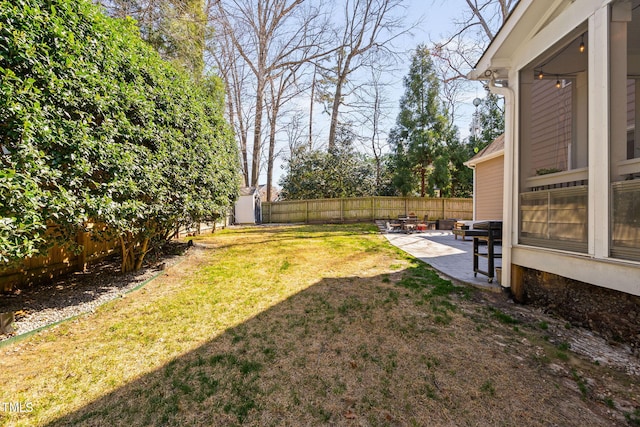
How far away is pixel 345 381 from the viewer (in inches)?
88.7

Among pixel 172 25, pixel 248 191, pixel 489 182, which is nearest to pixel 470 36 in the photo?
pixel 489 182

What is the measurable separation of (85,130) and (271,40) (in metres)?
17.4

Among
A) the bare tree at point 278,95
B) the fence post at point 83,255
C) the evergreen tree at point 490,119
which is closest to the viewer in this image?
the fence post at point 83,255

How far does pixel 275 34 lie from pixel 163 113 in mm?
15739

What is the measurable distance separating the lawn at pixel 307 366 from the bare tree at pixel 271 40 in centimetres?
1577

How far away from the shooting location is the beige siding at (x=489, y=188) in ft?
32.7

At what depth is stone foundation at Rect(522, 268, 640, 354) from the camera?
259cm

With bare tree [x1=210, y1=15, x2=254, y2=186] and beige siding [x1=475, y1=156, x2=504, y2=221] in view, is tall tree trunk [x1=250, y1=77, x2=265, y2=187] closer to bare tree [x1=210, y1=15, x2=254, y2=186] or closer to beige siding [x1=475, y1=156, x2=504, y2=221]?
bare tree [x1=210, y1=15, x2=254, y2=186]

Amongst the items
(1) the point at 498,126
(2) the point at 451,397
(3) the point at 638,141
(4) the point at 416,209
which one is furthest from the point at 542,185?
(1) the point at 498,126

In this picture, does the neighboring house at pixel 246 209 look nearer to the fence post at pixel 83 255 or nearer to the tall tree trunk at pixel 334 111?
the tall tree trunk at pixel 334 111

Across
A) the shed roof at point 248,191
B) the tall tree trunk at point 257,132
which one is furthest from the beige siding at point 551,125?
the shed roof at point 248,191

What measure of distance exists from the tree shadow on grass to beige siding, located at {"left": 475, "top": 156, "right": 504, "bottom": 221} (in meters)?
8.42

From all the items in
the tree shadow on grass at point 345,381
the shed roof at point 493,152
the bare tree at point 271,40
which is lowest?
the tree shadow on grass at point 345,381

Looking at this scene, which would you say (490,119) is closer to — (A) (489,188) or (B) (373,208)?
(B) (373,208)
